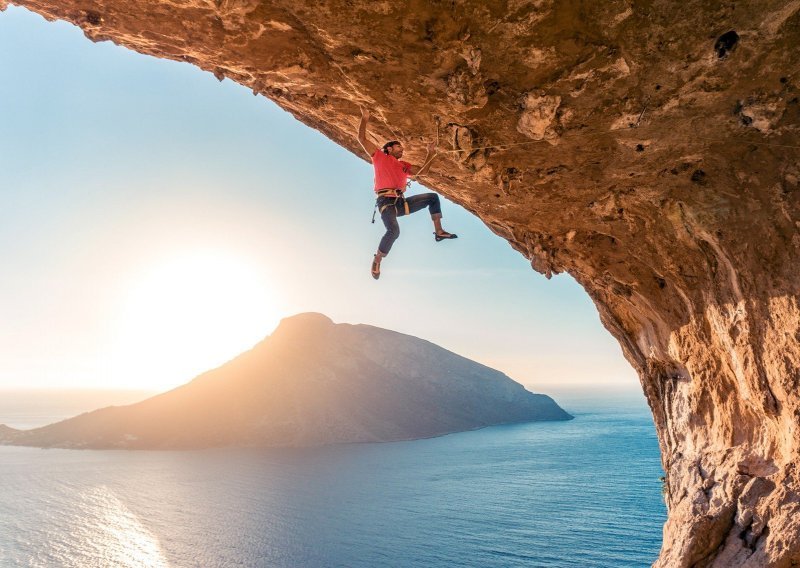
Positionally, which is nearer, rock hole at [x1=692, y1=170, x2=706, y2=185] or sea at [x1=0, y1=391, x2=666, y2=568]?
rock hole at [x1=692, y1=170, x2=706, y2=185]

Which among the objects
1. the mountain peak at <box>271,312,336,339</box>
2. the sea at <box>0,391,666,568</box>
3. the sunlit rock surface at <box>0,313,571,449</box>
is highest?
the mountain peak at <box>271,312,336,339</box>

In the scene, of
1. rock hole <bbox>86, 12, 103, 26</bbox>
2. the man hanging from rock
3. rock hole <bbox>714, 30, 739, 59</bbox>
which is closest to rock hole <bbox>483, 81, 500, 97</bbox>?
the man hanging from rock

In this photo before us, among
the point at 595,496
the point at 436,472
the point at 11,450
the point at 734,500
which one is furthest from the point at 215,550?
the point at 11,450

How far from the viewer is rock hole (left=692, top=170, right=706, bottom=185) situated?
852cm

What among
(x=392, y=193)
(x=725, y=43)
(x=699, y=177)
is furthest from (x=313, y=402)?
(x=725, y=43)

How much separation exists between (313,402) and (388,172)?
150 meters

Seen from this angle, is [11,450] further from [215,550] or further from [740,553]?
[740,553]

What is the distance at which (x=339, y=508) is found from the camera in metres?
74.4

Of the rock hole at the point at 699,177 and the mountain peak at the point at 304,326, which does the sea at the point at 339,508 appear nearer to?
the rock hole at the point at 699,177

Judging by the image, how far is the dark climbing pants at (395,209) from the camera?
9.15 m

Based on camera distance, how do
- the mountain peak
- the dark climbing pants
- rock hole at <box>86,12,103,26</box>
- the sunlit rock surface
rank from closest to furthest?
rock hole at <box>86,12,103,26</box> → the dark climbing pants → the sunlit rock surface → the mountain peak

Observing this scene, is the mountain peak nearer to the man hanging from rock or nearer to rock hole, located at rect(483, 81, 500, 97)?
the man hanging from rock

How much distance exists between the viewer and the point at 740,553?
26.9 feet

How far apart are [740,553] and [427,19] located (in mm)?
10153
